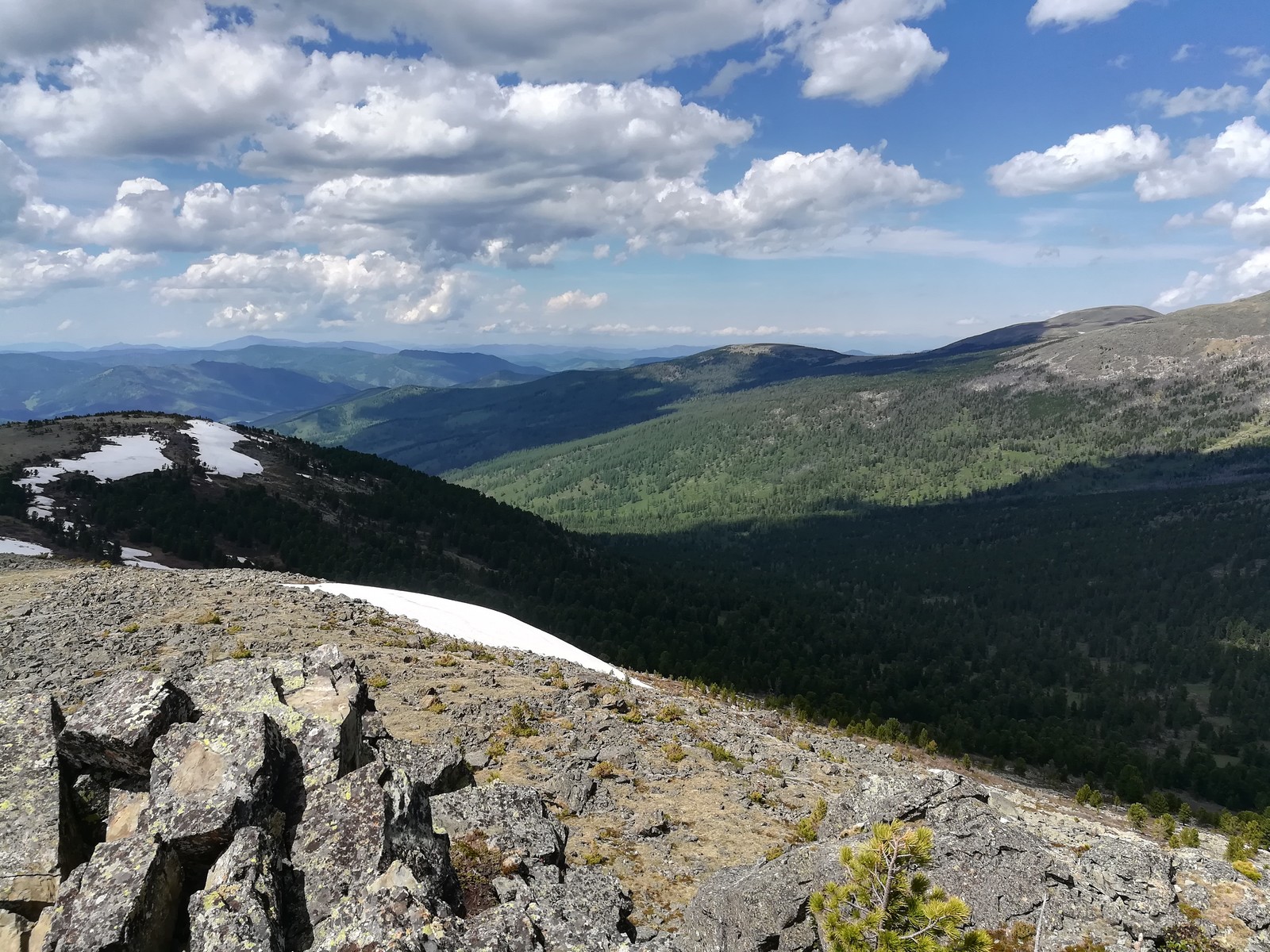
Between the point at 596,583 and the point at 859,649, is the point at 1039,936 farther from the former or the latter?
the point at 859,649

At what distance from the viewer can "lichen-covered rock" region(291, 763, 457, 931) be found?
9.70m

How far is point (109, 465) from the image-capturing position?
241 feet

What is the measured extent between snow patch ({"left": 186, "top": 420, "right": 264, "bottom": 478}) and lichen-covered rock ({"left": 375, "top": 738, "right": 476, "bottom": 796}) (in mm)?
79022

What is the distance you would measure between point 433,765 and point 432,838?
14.5 feet

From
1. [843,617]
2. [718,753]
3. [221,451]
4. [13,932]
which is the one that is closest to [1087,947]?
[718,753]

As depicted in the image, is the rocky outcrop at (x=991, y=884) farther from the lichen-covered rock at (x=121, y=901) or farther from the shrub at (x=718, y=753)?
the lichen-covered rock at (x=121, y=901)

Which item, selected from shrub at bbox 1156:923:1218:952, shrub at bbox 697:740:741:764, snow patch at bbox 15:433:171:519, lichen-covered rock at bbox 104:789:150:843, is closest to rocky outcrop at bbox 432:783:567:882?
lichen-covered rock at bbox 104:789:150:843

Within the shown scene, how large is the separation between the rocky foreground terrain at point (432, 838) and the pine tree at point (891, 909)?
2.45 m

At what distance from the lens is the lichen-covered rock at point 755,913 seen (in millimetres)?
11797

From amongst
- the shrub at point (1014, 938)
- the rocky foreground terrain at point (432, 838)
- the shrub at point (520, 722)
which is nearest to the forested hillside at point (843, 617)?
the shrub at point (520, 722)

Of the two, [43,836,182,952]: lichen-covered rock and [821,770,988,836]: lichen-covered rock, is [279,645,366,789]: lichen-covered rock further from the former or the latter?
[821,770,988,836]: lichen-covered rock

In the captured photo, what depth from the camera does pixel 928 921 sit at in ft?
31.0

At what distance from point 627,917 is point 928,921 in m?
5.61

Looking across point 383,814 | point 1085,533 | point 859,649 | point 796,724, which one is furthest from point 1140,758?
point 1085,533
